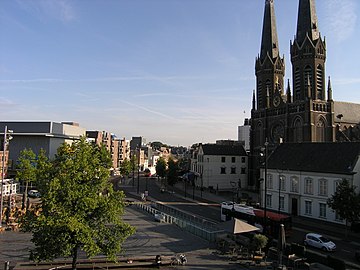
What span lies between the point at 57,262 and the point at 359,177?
3248cm

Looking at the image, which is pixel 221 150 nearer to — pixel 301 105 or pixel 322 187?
pixel 301 105

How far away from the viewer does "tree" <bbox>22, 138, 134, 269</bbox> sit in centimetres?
1554

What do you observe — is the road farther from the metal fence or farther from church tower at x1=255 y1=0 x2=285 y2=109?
church tower at x1=255 y1=0 x2=285 y2=109

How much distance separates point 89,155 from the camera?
17766 millimetres

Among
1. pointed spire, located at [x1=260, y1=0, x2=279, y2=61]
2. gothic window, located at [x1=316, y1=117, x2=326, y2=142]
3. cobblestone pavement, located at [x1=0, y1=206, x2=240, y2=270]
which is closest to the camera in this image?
cobblestone pavement, located at [x1=0, y1=206, x2=240, y2=270]

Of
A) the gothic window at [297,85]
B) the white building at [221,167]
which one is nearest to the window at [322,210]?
the white building at [221,167]

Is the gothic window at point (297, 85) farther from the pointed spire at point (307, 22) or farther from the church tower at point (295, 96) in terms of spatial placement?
the pointed spire at point (307, 22)

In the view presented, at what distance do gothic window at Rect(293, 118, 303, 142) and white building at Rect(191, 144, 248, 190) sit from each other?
1558cm

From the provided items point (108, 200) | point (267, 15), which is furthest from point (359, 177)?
point (267, 15)

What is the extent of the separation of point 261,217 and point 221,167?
4410cm

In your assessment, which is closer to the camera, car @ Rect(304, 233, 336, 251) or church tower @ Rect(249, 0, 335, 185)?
car @ Rect(304, 233, 336, 251)

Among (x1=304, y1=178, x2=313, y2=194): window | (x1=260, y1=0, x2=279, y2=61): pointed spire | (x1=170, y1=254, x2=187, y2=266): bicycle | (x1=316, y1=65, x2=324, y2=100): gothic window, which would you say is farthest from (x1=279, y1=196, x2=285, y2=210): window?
(x1=260, y1=0, x2=279, y2=61): pointed spire

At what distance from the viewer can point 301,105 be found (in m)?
66.0

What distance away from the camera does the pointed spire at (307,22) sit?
232 ft
